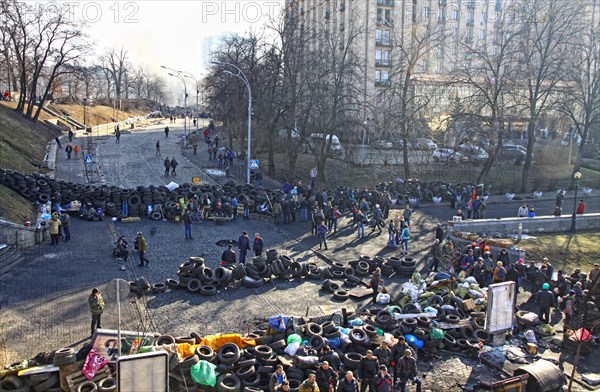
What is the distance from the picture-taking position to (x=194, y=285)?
16.4m

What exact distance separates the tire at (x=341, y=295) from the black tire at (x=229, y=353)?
5603 mm

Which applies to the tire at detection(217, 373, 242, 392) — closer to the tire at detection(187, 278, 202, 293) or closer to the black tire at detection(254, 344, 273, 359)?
the black tire at detection(254, 344, 273, 359)

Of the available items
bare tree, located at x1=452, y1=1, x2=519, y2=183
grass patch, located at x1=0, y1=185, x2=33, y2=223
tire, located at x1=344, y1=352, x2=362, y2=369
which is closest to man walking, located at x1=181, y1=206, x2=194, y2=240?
grass patch, located at x1=0, y1=185, x2=33, y2=223

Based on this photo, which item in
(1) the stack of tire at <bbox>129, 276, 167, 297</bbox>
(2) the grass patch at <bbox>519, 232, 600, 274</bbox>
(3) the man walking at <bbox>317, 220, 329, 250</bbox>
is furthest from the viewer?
(3) the man walking at <bbox>317, 220, 329, 250</bbox>

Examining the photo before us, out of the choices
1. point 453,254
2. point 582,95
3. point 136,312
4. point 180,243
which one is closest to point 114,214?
point 180,243

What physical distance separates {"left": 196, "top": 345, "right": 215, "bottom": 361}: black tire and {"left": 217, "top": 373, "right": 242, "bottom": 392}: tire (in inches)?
20.5

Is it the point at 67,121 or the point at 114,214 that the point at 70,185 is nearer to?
the point at 114,214

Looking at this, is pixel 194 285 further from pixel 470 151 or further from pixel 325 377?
pixel 470 151

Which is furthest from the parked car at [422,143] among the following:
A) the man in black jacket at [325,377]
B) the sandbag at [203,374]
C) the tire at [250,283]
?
the sandbag at [203,374]

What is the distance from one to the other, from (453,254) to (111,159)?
105 ft

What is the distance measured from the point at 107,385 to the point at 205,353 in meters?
2.02

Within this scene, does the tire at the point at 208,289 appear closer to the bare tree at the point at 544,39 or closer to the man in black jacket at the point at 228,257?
the man in black jacket at the point at 228,257

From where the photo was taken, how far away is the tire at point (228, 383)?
412 inches

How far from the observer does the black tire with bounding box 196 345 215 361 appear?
11031 mm
